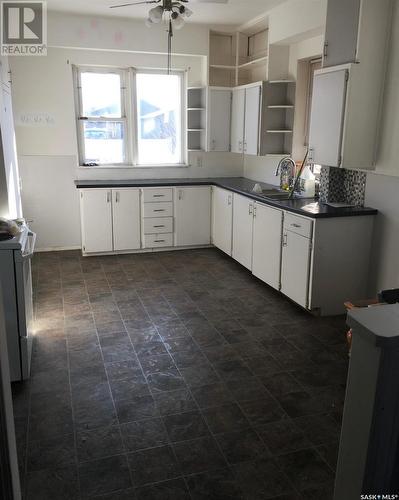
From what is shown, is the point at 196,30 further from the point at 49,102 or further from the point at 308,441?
the point at 308,441

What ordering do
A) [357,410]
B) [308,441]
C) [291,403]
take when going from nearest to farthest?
[357,410] → [308,441] → [291,403]

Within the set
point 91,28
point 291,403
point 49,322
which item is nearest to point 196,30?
point 91,28

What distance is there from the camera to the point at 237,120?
5695 mm

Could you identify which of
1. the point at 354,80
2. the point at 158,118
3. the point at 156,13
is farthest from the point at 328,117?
→ the point at 158,118

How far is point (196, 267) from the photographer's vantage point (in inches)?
208

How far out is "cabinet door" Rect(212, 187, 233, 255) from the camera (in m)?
5.37

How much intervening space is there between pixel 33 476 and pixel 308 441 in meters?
1.34

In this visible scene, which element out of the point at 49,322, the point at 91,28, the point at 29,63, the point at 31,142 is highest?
the point at 91,28

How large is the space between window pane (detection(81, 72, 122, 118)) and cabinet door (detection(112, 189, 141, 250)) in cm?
113

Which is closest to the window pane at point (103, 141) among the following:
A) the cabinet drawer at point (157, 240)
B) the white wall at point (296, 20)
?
the cabinet drawer at point (157, 240)

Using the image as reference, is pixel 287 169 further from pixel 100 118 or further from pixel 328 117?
pixel 100 118

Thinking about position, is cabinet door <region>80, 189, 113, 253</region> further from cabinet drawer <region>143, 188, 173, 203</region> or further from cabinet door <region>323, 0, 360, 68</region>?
cabinet door <region>323, 0, 360, 68</region>

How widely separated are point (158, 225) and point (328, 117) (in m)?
2.76

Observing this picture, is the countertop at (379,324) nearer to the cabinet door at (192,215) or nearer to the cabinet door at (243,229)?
the cabinet door at (243,229)
